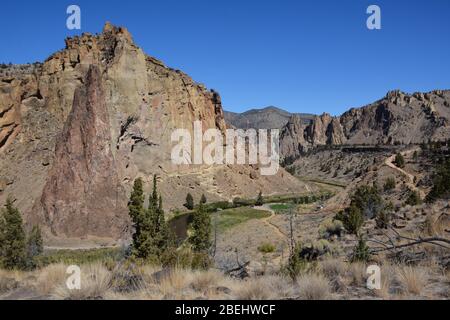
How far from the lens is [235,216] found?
6281 cm

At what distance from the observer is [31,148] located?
58312 mm

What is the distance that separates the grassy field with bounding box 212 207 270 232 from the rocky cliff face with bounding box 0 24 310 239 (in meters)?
12.1

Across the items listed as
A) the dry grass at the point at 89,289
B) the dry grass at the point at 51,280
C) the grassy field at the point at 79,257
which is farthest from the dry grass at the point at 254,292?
the grassy field at the point at 79,257

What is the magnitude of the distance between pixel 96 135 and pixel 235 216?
24666 millimetres

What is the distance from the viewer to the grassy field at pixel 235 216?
181ft

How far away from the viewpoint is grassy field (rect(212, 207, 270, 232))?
55.2 meters

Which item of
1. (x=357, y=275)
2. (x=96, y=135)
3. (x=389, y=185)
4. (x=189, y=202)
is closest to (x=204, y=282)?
(x=357, y=275)

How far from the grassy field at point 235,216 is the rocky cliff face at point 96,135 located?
12.1 m

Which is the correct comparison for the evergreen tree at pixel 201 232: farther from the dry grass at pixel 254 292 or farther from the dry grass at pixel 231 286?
the dry grass at pixel 254 292

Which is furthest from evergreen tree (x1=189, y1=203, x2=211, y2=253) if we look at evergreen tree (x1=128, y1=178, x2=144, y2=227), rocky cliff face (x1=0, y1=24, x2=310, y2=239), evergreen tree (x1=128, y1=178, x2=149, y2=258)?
rocky cliff face (x1=0, y1=24, x2=310, y2=239)

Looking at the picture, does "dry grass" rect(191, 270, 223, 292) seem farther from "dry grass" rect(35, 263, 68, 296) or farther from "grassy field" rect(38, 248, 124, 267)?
"grassy field" rect(38, 248, 124, 267)
